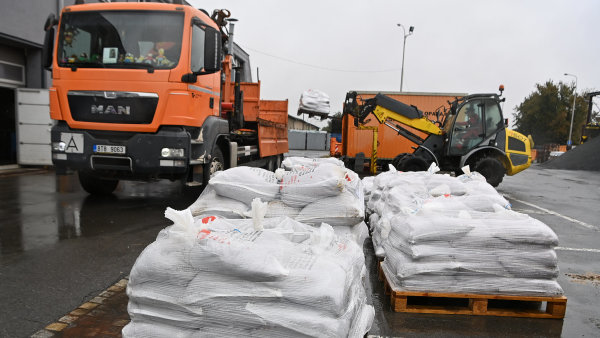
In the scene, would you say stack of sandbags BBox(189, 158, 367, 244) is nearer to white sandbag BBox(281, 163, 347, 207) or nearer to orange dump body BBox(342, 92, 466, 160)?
white sandbag BBox(281, 163, 347, 207)

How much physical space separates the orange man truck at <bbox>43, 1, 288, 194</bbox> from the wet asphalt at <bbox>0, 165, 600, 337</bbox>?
0.81 meters

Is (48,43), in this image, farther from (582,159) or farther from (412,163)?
(582,159)

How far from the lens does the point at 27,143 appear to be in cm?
1044

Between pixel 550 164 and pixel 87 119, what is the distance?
26077 mm

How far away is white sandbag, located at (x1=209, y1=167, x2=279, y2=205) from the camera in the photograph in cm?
348

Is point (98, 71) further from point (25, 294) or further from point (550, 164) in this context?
point (550, 164)

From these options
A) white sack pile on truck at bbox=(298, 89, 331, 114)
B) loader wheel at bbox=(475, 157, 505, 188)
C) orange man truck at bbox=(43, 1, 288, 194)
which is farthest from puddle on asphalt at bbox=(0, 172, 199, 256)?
white sack pile on truck at bbox=(298, 89, 331, 114)

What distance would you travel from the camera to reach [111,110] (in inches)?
222

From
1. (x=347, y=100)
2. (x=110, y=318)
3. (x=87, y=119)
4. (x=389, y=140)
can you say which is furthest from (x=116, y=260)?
(x=389, y=140)

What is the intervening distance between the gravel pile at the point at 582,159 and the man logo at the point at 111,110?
23.8 metres

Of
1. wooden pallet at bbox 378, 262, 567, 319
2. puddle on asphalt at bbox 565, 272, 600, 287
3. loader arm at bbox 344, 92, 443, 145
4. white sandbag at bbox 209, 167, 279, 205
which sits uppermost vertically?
loader arm at bbox 344, 92, 443, 145

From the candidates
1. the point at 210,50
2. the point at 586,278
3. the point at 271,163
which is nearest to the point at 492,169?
the point at 271,163

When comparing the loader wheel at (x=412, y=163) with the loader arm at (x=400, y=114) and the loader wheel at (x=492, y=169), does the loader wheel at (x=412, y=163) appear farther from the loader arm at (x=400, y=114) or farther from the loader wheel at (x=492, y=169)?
the loader wheel at (x=492, y=169)

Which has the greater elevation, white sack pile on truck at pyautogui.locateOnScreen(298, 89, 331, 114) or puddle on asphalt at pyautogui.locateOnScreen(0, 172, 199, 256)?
white sack pile on truck at pyautogui.locateOnScreen(298, 89, 331, 114)
